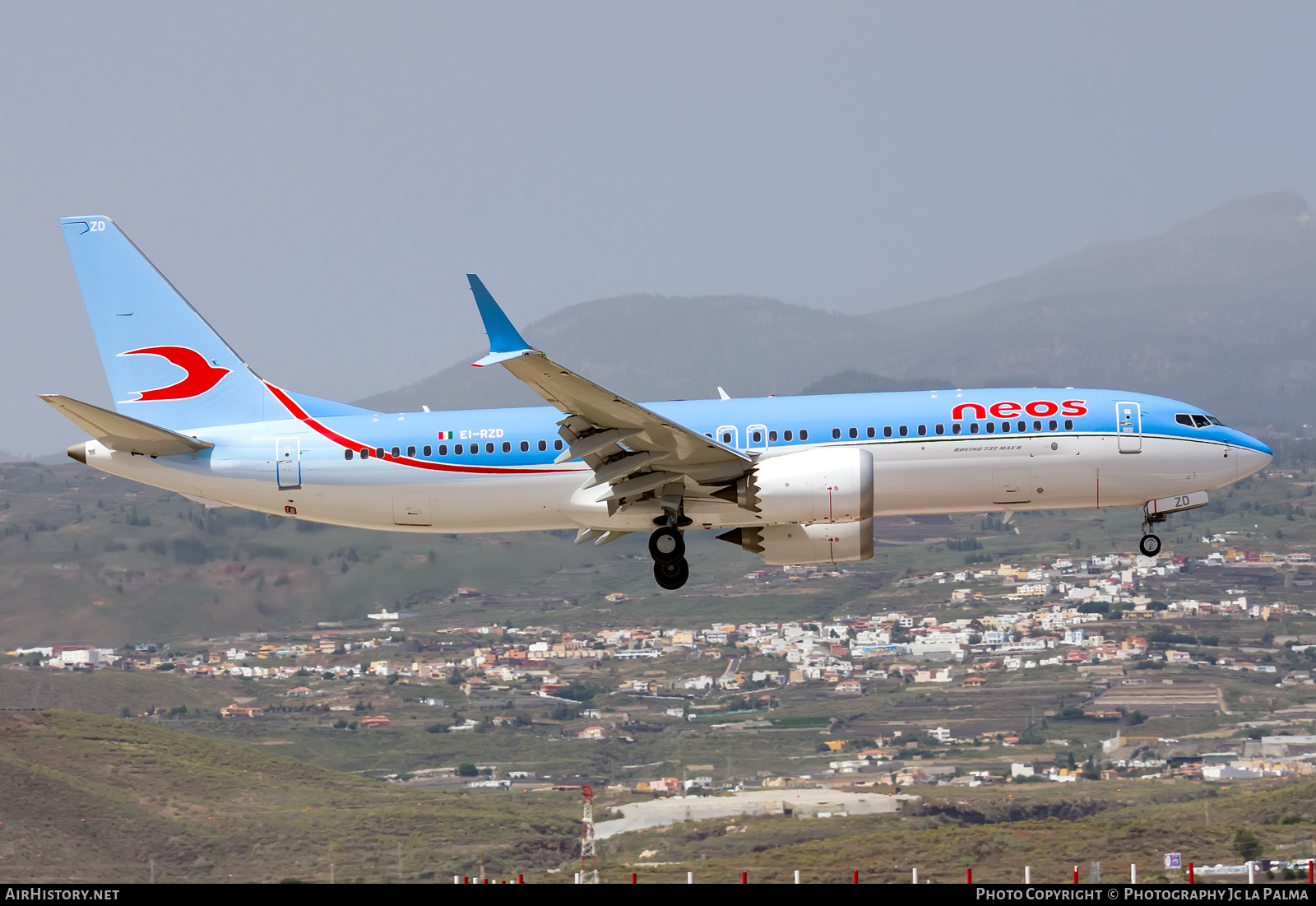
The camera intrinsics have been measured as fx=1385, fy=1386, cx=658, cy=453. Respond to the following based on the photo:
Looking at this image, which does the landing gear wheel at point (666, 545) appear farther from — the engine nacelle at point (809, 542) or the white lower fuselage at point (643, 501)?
the engine nacelle at point (809, 542)

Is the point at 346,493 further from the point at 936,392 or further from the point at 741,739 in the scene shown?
the point at 741,739

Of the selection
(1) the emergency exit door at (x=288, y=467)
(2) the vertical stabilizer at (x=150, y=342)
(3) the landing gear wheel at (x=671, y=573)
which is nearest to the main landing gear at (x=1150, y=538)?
(3) the landing gear wheel at (x=671, y=573)

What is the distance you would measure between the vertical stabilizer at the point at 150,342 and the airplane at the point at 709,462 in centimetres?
132

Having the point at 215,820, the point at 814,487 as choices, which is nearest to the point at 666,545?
the point at 814,487

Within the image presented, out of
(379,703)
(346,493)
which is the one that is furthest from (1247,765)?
(346,493)

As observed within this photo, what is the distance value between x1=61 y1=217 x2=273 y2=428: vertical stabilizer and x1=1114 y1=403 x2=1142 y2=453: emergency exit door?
21.9 meters

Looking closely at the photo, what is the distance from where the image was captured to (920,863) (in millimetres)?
78312

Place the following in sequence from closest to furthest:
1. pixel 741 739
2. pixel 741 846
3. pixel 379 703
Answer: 1. pixel 741 846
2. pixel 741 739
3. pixel 379 703

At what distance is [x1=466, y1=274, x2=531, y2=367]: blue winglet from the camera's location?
28047 mm

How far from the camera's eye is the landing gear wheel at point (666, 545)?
3438 centimetres

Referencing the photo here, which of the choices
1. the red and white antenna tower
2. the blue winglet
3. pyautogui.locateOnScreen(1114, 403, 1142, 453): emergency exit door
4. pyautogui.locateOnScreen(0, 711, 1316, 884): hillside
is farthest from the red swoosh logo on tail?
the red and white antenna tower

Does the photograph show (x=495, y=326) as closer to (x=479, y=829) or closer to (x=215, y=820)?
(x=479, y=829)

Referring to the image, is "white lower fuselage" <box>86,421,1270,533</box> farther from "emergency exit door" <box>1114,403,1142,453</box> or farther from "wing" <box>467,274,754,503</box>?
"wing" <box>467,274,754,503</box>

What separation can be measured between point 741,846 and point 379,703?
199 feet
